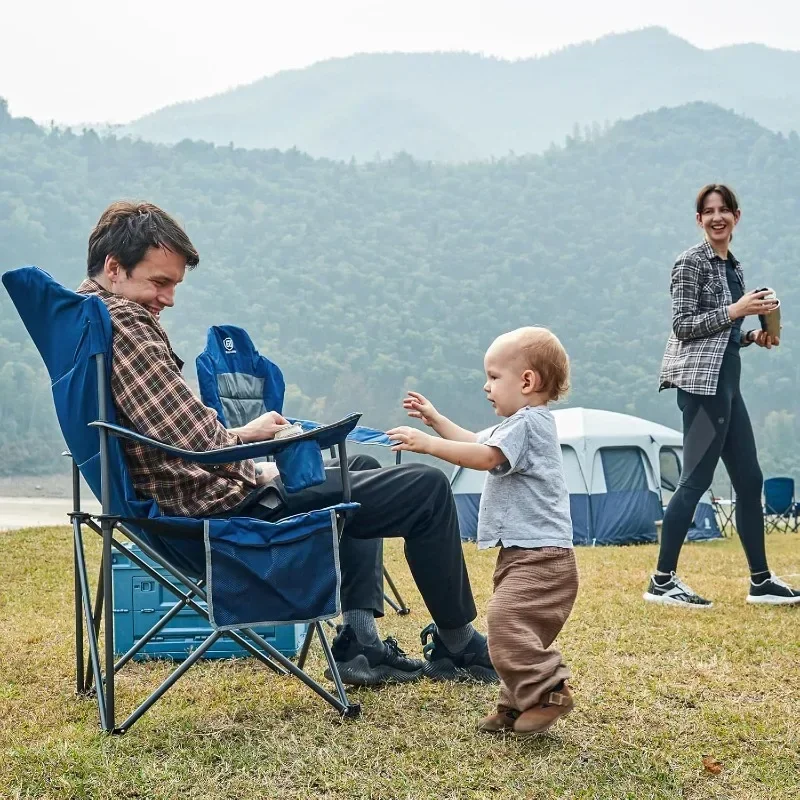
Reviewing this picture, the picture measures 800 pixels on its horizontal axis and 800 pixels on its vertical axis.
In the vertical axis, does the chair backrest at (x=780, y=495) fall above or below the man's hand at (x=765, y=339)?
below

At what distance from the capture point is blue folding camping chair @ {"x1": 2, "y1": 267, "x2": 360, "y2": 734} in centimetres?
195

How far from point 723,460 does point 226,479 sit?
7.21 feet

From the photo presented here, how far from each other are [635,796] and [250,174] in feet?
212

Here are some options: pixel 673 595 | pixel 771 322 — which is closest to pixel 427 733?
pixel 673 595

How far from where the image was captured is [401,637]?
10.3ft

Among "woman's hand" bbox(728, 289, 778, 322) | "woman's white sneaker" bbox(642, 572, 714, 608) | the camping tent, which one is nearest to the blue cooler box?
"woman's white sneaker" bbox(642, 572, 714, 608)

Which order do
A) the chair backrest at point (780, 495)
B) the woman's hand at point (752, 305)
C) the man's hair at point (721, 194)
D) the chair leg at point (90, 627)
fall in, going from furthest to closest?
the chair backrest at point (780, 495) → the man's hair at point (721, 194) → the woman's hand at point (752, 305) → the chair leg at point (90, 627)

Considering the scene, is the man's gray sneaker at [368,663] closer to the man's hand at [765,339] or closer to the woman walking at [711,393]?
the woman walking at [711,393]

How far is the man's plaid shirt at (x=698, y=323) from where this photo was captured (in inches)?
140

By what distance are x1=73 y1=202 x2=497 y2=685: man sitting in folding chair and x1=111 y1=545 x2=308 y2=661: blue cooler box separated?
0.49 meters

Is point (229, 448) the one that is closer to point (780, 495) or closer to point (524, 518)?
point (524, 518)

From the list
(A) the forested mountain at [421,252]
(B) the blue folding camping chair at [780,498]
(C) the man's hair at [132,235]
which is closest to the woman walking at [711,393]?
(C) the man's hair at [132,235]

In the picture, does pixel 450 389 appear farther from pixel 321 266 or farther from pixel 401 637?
pixel 401 637

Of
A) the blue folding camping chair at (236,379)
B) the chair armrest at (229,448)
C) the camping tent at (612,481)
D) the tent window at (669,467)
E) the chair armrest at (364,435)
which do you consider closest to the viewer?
the chair armrest at (229,448)
